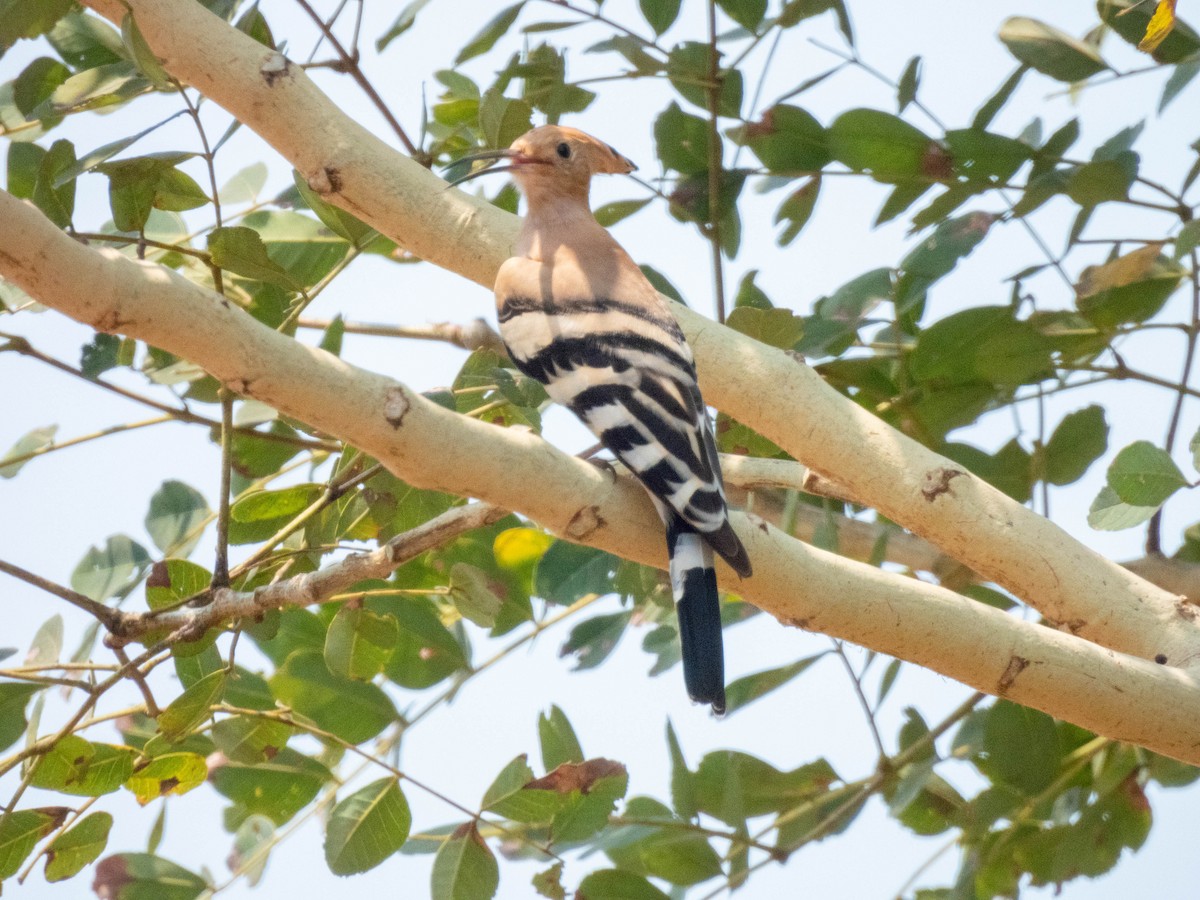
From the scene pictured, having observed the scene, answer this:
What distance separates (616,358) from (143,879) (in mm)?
1082

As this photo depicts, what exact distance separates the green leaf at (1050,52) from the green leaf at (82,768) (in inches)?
72.7

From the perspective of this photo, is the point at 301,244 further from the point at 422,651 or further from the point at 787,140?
the point at 787,140

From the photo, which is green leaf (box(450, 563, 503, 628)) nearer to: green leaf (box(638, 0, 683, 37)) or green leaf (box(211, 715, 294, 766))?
green leaf (box(211, 715, 294, 766))

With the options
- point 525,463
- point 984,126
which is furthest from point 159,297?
point 984,126

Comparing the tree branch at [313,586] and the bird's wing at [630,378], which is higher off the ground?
the bird's wing at [630,378]

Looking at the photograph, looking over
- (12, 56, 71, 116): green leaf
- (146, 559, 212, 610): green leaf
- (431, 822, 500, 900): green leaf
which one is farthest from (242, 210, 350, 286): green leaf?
(431, 822, 500, 900): green leaf

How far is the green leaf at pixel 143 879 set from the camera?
183 cm

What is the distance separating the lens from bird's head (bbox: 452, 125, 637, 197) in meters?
2.45

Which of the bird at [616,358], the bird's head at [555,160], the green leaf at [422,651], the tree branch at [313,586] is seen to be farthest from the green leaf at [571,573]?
the bird's head at [555,160]

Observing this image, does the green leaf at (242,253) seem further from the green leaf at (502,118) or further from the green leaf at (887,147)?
the green leaf at (887,147)

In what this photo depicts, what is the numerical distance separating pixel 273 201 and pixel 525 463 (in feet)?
3.86

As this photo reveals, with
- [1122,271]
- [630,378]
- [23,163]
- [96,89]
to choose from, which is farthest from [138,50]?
[1122,271]

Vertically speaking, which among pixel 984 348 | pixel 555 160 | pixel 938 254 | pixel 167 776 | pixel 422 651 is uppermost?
pixel 555 160

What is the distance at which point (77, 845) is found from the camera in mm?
1674
